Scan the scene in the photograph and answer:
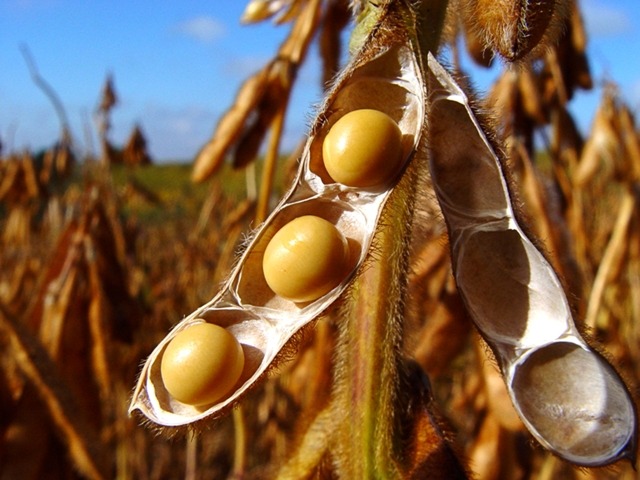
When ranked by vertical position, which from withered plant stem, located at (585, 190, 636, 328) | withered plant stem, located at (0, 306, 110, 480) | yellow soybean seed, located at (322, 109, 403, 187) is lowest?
withered plant stem, located at (585, 190, 636, 328)

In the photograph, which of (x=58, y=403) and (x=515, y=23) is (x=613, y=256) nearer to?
(x=515, y=23)

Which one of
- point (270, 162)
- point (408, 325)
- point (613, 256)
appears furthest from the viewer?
point (613, 256)

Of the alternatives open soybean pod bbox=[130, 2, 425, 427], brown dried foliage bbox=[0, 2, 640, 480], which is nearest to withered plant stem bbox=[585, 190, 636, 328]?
brown dried foliage bbox=[0, 2, 640, 480]

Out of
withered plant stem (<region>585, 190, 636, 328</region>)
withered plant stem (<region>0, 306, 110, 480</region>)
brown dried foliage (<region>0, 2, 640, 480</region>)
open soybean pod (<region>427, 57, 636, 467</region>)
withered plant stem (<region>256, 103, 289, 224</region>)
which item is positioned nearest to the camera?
open soybean pod (<region>427, 57, 636, 467</region>)

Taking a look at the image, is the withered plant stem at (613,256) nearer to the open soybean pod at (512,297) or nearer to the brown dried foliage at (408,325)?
the brown dried foliage at (408,325)

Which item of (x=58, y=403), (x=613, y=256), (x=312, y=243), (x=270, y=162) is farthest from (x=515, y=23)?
(x=613, y=256)

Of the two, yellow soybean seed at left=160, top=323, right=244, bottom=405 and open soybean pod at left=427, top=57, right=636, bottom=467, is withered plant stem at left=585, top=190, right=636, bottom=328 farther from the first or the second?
yellow soybean seed at left=160, top=323, right=244, bottom=405

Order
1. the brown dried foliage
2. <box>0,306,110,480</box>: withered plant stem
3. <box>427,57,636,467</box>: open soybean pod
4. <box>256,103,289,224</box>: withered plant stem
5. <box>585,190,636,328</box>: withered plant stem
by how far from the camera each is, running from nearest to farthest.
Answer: <box>427,57,636,467</box>: open soybean pod
the brown dried foliage
<box>0,306,110,480</box>: withered plant stem
<box>256,103,289,224</box>: withered plant stem
<box>585,190,636,328</box>: withered plant stem

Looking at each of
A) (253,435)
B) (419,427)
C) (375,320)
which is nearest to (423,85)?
(375,320)
